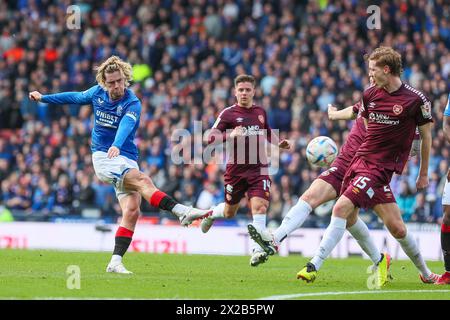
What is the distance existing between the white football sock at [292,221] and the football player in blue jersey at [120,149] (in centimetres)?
106

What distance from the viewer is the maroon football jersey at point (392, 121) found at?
10.2m

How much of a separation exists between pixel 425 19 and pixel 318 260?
50.3 ft

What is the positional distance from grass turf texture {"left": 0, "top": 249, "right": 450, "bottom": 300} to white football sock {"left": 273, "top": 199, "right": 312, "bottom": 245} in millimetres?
507

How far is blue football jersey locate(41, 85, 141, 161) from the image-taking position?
11680mm

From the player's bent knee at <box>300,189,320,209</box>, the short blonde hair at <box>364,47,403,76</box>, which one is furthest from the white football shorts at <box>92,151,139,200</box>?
the short blonde hair at <box>364,47,403,76</box>

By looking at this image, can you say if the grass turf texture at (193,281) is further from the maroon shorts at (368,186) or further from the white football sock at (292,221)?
the maroon shorts at (368,186)

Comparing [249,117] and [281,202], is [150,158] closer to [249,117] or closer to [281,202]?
[281,202]

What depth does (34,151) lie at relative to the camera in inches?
950

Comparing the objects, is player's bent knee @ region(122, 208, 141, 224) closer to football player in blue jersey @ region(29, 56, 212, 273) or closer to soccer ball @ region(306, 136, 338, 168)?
football player in blue jersey @ region(29, 56, 212, 273)

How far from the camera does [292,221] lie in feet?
36.0

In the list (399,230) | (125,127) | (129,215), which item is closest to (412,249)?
(399,230)
